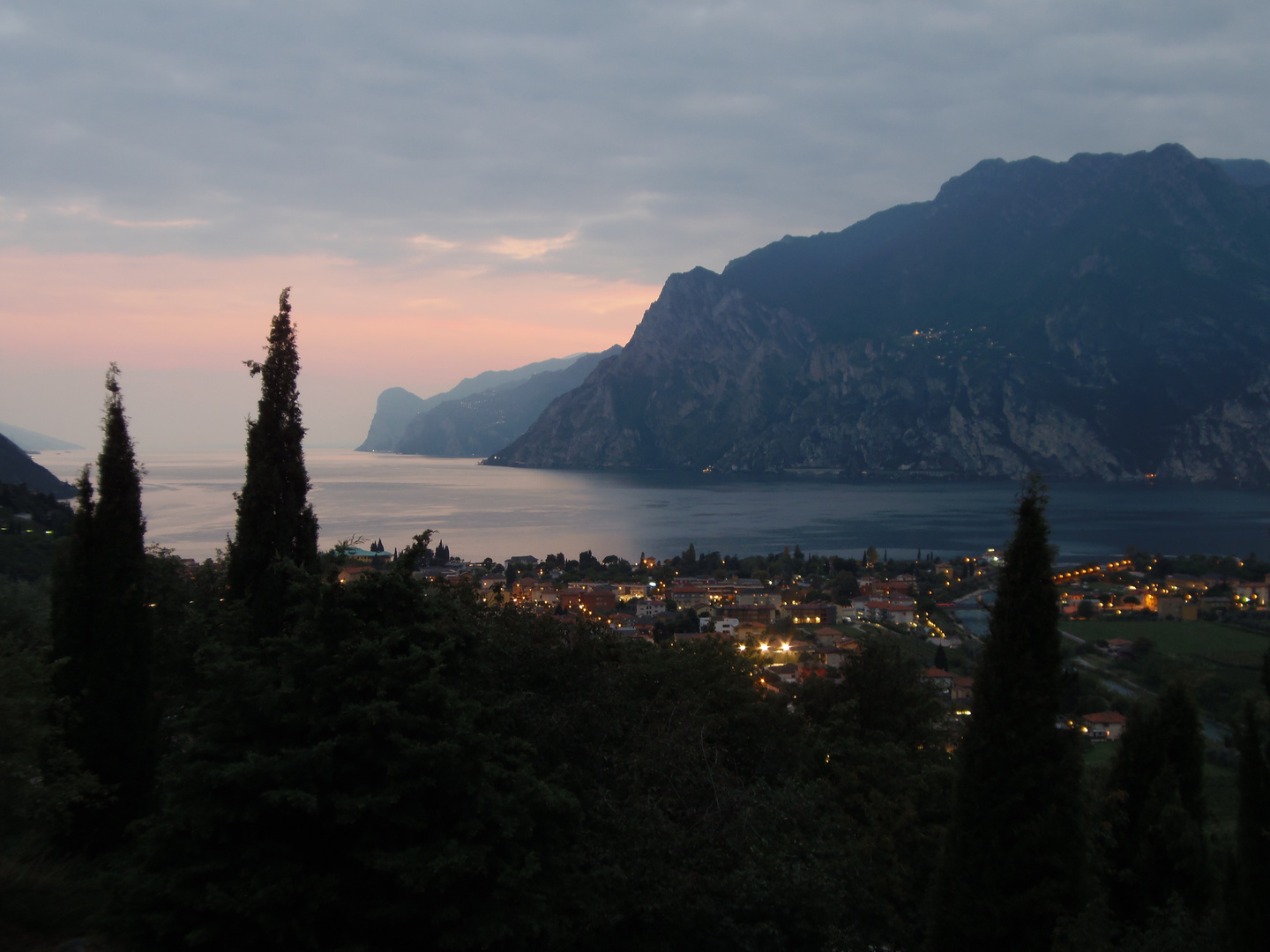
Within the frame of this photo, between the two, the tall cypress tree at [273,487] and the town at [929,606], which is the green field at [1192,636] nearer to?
the town at [929,606]

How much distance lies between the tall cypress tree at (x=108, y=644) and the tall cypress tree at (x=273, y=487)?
86 centimetres

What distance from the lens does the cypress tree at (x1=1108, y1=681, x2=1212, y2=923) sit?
6.72 m

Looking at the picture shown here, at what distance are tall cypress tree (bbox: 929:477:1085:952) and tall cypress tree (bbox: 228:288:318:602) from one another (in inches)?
222

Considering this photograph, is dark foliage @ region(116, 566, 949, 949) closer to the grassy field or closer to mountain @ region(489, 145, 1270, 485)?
the grassy field

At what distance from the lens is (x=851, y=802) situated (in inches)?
303

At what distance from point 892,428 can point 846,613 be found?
407 ft

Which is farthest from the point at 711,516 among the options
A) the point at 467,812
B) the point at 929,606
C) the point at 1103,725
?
the point at 467,812

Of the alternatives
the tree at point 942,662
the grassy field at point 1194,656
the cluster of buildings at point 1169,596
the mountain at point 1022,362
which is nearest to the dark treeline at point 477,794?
the tree at point 942,662

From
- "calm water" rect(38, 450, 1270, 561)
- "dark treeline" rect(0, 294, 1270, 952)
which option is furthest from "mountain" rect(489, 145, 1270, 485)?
"dark treeline" rect(0, 294, 1270, 952)

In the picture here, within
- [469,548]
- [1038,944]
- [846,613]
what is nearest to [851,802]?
[1038,944]

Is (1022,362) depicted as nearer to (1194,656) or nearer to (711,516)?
(711,516)

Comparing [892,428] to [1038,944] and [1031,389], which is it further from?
[1038,944]

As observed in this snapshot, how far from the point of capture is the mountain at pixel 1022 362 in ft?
468

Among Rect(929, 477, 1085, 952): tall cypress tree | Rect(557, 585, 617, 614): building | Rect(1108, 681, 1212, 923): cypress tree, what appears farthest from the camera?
Rect(557, 585, 617, 614): building
